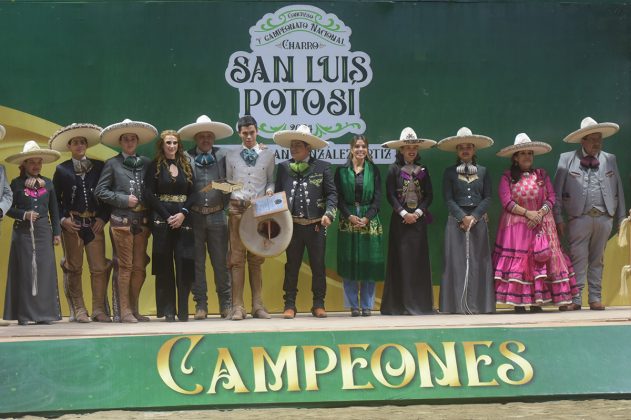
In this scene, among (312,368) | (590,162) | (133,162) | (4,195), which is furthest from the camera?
(590,162)

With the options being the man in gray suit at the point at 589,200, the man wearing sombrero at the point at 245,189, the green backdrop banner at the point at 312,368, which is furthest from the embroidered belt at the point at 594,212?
the man wearing sombrero at the point at 245,189

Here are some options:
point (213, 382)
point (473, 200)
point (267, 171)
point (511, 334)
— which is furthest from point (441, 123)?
point (213, 382)

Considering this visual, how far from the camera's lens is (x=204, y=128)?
26.2 feet

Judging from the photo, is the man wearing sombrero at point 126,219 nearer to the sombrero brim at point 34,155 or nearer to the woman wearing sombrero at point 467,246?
the sombrero brim at point 34,155

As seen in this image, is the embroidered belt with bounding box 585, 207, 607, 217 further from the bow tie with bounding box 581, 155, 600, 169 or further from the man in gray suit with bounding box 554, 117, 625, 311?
the bow tie with bounding box 581, 155, 600, 169

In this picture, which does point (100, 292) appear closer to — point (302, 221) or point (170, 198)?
point (170, 198)

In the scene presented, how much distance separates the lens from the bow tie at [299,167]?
7988 mm

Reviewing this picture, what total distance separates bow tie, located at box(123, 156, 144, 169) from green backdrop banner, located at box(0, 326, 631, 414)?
1907 millimetres

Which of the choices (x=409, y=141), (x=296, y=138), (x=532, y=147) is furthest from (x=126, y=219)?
(x=532, y=147)

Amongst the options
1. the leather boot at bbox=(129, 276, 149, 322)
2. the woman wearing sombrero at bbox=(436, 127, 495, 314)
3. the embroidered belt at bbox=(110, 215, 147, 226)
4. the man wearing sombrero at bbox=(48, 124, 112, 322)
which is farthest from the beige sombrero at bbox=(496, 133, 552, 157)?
the man wearing sombrero at bbox=(48, 124, 112, 322)

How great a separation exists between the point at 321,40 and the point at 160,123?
1606 millimetres

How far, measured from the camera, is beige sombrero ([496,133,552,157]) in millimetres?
8505

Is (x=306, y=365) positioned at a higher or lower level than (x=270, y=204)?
lower

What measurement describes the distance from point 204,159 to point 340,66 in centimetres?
181
